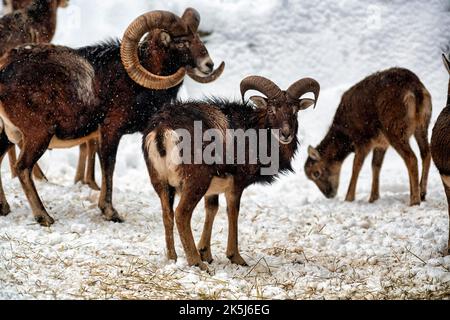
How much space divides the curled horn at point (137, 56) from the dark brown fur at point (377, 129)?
3780mm

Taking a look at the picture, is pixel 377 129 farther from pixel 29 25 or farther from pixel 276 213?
pixel 29 25

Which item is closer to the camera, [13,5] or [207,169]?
[207,169]

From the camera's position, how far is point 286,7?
15.4 m

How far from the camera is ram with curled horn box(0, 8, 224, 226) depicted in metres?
9.09

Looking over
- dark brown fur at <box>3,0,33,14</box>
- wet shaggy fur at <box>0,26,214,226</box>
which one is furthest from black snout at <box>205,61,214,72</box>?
dark brown fur at <box>3,0,33,14</box>

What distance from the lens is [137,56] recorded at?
9.44 metres

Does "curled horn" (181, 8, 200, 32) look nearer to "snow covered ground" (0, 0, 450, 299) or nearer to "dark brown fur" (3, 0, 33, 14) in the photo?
"snow covered ground" (0, 0, 450, 299)

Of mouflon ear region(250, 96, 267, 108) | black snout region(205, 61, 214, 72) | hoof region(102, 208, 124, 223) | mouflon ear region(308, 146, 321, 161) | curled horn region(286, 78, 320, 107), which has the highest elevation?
black snout region(205, 61, 214, 72)

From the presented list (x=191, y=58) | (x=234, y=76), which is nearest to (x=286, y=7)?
(x=234, y=76)

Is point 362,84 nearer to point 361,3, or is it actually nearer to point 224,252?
point 361,3

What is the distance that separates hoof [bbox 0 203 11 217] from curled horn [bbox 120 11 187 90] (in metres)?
2.43

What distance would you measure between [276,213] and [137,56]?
3.25 metres
